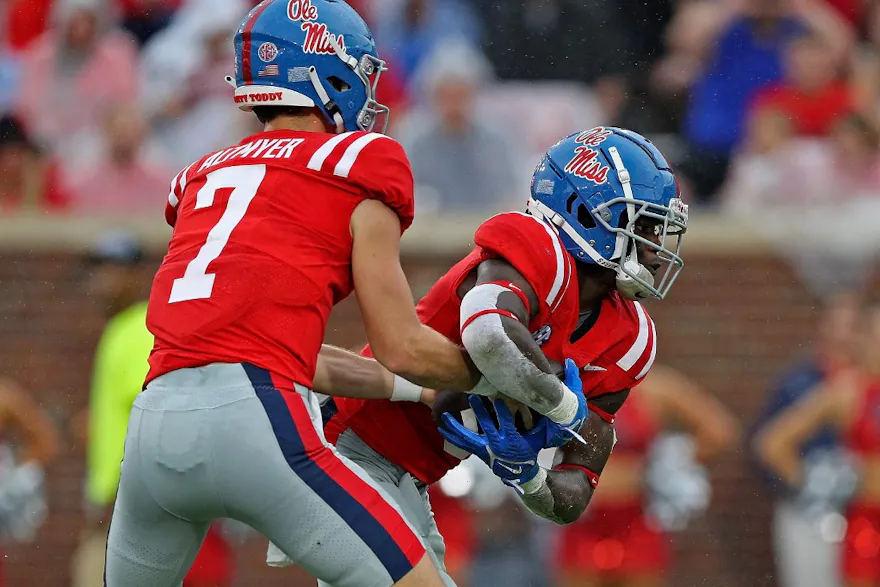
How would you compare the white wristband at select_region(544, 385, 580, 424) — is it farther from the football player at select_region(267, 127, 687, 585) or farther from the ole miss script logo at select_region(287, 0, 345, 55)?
the ole miss script logo at select_region(287, 0, 345, 55)

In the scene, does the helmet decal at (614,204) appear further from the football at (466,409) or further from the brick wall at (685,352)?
Answer: the brick wall at (685,352)

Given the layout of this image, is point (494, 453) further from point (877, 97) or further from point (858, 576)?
point (877, 97)

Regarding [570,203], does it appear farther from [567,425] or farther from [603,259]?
[567,425]

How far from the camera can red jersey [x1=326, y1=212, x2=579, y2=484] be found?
11.3 feet

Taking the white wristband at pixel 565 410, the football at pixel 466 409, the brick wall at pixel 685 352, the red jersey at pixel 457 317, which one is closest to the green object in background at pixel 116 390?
the brick wall at pixel 685 352

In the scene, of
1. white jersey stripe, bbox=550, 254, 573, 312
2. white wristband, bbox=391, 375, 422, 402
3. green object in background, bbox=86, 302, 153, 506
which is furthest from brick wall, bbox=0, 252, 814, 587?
white jersey stripe, bbox=550, 254, 573, 312

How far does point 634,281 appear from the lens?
369cm

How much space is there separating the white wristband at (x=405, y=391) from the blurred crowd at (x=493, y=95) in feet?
13.5

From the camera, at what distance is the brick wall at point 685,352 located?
7566mm

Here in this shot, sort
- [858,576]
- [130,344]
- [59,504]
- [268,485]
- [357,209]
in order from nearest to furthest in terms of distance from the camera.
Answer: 1. [268,485]
2. [357,209]
3. [130,344]
4. [858,576]
5. [59,504]

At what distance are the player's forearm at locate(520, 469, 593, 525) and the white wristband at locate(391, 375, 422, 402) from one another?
0.37m

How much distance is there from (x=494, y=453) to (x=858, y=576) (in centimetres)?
419

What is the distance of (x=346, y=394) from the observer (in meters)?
3.63

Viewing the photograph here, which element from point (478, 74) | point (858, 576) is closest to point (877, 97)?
point (478, 74)
